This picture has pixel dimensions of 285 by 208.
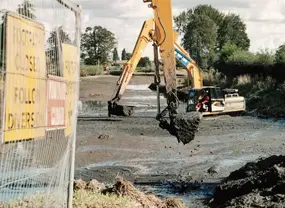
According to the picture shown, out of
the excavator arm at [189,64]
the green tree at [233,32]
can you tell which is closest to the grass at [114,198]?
the excavator arm at [189,64]

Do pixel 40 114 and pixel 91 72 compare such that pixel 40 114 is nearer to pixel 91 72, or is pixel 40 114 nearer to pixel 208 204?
pixel 208 204

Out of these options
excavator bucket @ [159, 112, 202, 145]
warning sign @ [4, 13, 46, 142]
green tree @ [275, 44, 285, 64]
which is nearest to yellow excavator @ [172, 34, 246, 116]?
excavator bucket @ [159, 112, 202, 145]

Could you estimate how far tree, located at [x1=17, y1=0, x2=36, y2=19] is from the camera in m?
4.84

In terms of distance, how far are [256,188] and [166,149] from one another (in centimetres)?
768

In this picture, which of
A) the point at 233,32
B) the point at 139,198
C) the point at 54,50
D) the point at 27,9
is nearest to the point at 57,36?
the point at 54,50

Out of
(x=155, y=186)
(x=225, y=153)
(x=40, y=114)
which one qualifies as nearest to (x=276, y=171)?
(x=155, y=186)

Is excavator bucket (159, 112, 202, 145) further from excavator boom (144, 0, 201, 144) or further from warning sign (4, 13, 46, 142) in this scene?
warning sign (4, 13, 46, 142)

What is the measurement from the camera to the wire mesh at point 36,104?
4520mm

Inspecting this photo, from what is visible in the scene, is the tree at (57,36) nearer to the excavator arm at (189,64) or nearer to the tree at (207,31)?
the excavator arm at (189,64)

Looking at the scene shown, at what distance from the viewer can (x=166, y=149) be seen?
20.0 meters

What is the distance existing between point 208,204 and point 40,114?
7563 millimetres

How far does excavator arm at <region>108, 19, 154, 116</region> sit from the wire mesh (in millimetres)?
21178

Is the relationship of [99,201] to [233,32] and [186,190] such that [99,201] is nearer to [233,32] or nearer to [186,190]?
[186,190]

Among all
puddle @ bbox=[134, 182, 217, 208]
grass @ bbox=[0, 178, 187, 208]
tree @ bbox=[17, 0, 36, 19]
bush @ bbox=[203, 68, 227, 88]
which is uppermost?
bush @ bbox=[203, 68, 227, 88]
